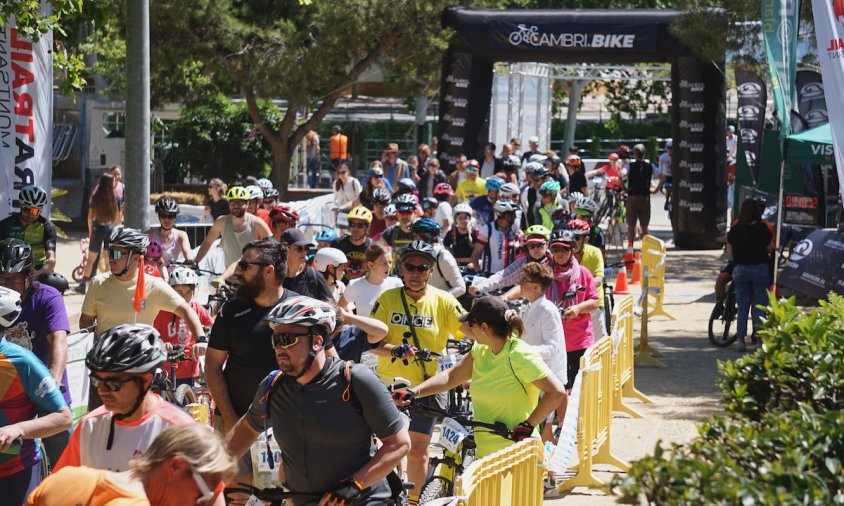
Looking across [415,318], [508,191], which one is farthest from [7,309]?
[508,191]

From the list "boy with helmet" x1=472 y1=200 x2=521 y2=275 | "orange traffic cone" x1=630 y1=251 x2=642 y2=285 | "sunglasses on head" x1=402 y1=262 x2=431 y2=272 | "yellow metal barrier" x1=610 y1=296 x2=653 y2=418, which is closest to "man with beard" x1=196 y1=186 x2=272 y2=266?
"boy with helmet" x1=472 y1=200 x2=521 y2=275

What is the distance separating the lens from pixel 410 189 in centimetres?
1980

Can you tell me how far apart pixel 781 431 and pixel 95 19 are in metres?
8.75

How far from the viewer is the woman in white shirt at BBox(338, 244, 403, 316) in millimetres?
9758

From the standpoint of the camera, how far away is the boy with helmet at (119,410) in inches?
199

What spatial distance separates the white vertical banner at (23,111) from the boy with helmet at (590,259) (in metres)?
4.67

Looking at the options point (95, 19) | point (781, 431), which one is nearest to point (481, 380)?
point (781, 431)

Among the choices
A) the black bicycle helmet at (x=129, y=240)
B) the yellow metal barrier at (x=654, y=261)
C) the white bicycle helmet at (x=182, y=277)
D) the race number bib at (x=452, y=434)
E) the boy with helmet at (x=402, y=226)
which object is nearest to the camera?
the race number bib at (x=452, y=434)

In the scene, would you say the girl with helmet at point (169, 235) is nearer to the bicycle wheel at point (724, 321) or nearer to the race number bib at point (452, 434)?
the race number bib at point (452, 434)

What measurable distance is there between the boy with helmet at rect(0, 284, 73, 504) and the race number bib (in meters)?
2.39

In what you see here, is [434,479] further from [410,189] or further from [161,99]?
[161,99]

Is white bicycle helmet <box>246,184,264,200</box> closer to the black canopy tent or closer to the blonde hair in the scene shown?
the blonde hair

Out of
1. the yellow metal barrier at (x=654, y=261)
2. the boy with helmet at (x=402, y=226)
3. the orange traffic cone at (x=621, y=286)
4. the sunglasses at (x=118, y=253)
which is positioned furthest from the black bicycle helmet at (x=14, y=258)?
the orange traffic cone at (x=621, y=286)

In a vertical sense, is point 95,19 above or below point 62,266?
above
